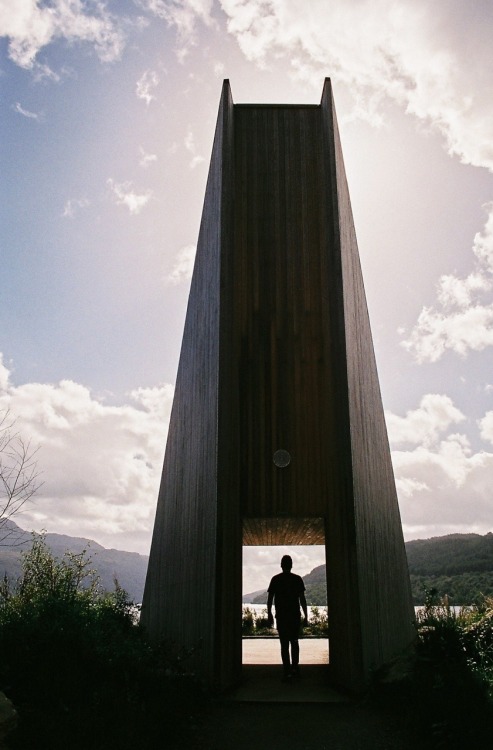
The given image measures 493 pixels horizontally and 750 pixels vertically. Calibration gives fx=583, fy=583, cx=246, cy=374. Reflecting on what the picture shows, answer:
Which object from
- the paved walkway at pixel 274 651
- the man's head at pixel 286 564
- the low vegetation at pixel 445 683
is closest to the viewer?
the low vegetation at pixel 445 683

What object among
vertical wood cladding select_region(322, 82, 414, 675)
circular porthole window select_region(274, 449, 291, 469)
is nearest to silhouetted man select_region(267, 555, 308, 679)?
vertical wood cladding select_region(322, 82, 414, 675)

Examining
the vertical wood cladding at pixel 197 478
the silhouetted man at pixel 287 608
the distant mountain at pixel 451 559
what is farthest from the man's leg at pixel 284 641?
the distant mountain at pixel 451 559

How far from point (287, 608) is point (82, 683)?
3.18 m

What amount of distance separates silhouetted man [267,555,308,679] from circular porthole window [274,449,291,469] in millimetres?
1215

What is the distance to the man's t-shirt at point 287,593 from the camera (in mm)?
7422

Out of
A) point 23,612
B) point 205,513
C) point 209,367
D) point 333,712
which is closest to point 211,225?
point 209,367

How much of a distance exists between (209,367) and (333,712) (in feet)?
14.7

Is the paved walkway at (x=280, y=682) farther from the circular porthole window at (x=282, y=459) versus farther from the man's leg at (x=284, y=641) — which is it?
the circular porthole window at (x=282, y=459)

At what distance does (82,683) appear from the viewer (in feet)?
16.1

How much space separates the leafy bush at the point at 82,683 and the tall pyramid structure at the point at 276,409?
116 cm

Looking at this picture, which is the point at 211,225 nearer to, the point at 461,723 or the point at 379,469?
the point at 379,469

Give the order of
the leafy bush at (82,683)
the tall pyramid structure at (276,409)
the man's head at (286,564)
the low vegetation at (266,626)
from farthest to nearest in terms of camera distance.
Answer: the low vegetation at (266,626), the man's head at (286,564), the tall pyramid structure at (276,409), the leafy bush at (82,683)

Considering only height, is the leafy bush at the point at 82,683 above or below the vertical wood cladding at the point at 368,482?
below

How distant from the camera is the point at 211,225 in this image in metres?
9.38
